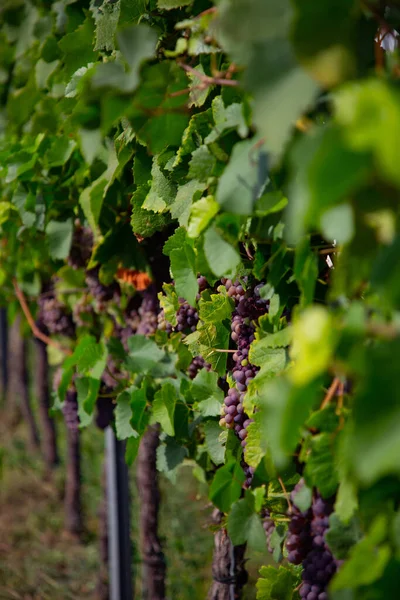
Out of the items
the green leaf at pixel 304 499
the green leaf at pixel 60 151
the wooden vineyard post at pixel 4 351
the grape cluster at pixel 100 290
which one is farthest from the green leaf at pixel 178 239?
the wooden vineyard post at pixel 4 351

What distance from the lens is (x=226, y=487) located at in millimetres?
1170

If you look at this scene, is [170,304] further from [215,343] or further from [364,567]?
[364,567]

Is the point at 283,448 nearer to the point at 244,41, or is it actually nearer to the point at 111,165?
the point at 244,41

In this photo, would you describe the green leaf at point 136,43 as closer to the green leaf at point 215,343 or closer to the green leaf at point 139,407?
the green leaf at point 215,343

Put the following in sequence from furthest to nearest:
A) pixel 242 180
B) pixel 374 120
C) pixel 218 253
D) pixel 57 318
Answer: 1. pixel 57 318
2. pixel 218 253
3. pixel 242 180
4. pixel 374 120

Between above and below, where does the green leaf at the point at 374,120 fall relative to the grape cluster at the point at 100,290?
above

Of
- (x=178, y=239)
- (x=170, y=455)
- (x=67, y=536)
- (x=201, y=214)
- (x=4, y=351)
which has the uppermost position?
(x=201, y=214)

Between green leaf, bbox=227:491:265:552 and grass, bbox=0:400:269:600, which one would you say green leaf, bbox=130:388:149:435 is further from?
grass, bbox=0:400:269:600

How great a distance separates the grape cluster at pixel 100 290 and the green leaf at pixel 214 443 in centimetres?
65

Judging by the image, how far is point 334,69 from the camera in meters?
0.67

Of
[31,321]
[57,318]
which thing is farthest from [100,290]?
[31,321]

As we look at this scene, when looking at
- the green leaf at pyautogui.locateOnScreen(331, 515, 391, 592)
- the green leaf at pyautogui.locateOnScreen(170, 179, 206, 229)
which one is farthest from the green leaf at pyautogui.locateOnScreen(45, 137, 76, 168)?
the green leaf at pyautogui.locateOnScreen(331, 515, 391, 592)

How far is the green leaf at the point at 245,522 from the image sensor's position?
3.40 ft

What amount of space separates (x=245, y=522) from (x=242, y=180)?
0.53 meters
